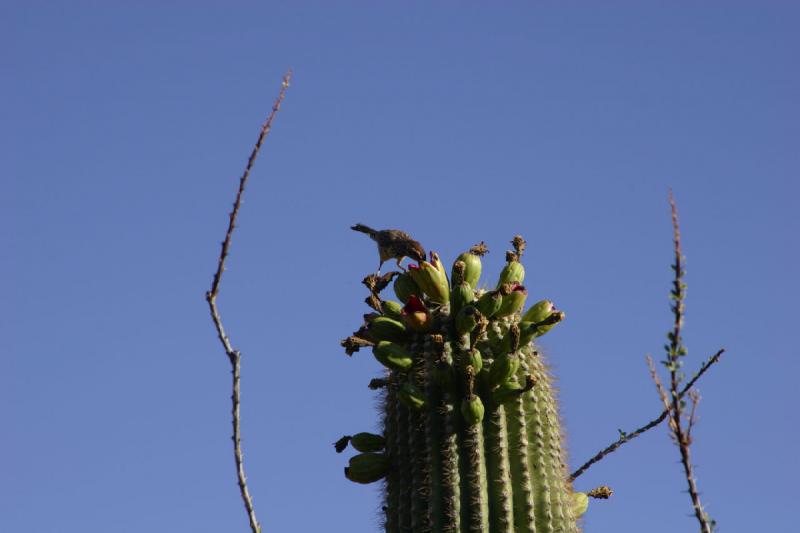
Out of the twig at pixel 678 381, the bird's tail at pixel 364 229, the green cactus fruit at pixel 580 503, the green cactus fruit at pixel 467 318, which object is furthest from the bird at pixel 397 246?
the twig at pixel 678 381

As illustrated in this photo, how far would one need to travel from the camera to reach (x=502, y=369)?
5.90 meters

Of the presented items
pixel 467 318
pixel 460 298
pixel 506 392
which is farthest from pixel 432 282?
pixel 506 392

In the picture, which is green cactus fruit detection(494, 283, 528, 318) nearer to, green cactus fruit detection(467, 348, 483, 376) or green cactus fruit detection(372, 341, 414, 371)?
green cactus fruit detection(467, 348, 483, 376)

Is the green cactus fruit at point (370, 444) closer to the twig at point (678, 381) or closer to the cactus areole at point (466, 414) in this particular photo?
the cactus areole at point (466, 414)

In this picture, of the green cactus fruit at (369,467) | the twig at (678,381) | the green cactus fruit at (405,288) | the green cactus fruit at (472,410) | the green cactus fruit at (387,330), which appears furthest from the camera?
the green cactus fruit at (405,288)

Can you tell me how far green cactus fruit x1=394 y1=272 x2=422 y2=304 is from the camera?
6.61m

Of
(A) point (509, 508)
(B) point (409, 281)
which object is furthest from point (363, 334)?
(A) point (509, 508)

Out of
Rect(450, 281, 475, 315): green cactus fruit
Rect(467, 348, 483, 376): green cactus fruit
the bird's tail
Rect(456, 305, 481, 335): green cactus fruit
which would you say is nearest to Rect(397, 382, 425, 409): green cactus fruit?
Rect(467, 348, 483, 376): green cactus fruit

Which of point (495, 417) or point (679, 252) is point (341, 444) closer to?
point (495, 417)

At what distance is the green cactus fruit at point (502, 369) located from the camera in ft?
19.3

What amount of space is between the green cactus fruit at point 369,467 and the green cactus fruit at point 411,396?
37 cm

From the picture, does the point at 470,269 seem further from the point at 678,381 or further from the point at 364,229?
the point at 678,381

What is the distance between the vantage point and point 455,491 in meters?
5.57

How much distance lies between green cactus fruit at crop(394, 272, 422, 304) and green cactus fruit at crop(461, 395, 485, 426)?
0.98m
